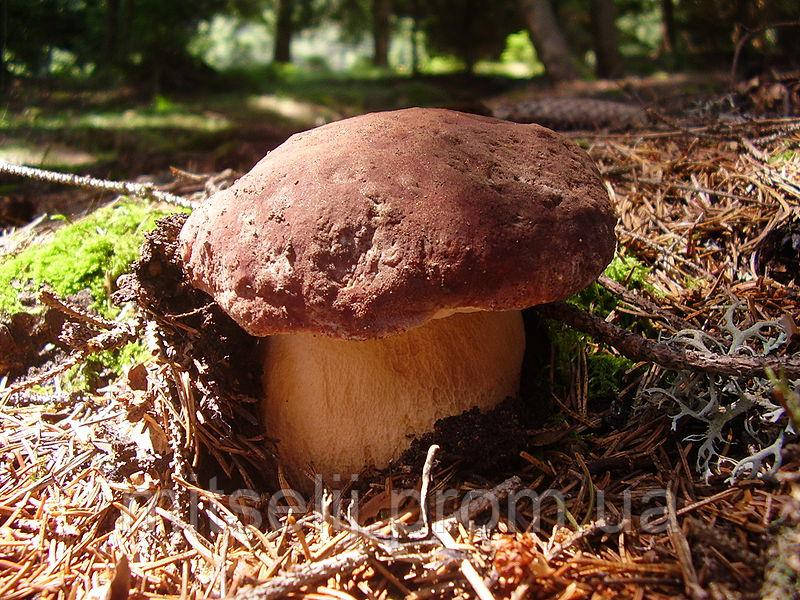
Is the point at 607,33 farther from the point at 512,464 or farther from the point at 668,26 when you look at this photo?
the point at 512,464

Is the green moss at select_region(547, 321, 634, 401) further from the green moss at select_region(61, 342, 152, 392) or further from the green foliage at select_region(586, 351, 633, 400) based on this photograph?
the green moss at select_region(61, 342, 152, 392)

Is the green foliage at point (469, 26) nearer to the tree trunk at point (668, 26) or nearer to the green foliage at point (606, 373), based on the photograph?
the tree trunk at point (668, 26)

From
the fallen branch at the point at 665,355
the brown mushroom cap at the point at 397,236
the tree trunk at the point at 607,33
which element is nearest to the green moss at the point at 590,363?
the fallen branch at the point at 665,355

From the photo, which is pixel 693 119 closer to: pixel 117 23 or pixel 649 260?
pixel 649 260

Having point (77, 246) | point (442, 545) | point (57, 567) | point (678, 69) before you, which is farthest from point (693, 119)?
point (678, 69)

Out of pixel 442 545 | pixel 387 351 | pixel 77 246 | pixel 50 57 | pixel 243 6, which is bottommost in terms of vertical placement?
pixel 442 545

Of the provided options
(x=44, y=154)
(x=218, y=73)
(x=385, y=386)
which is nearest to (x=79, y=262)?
(x=385, y=386)
